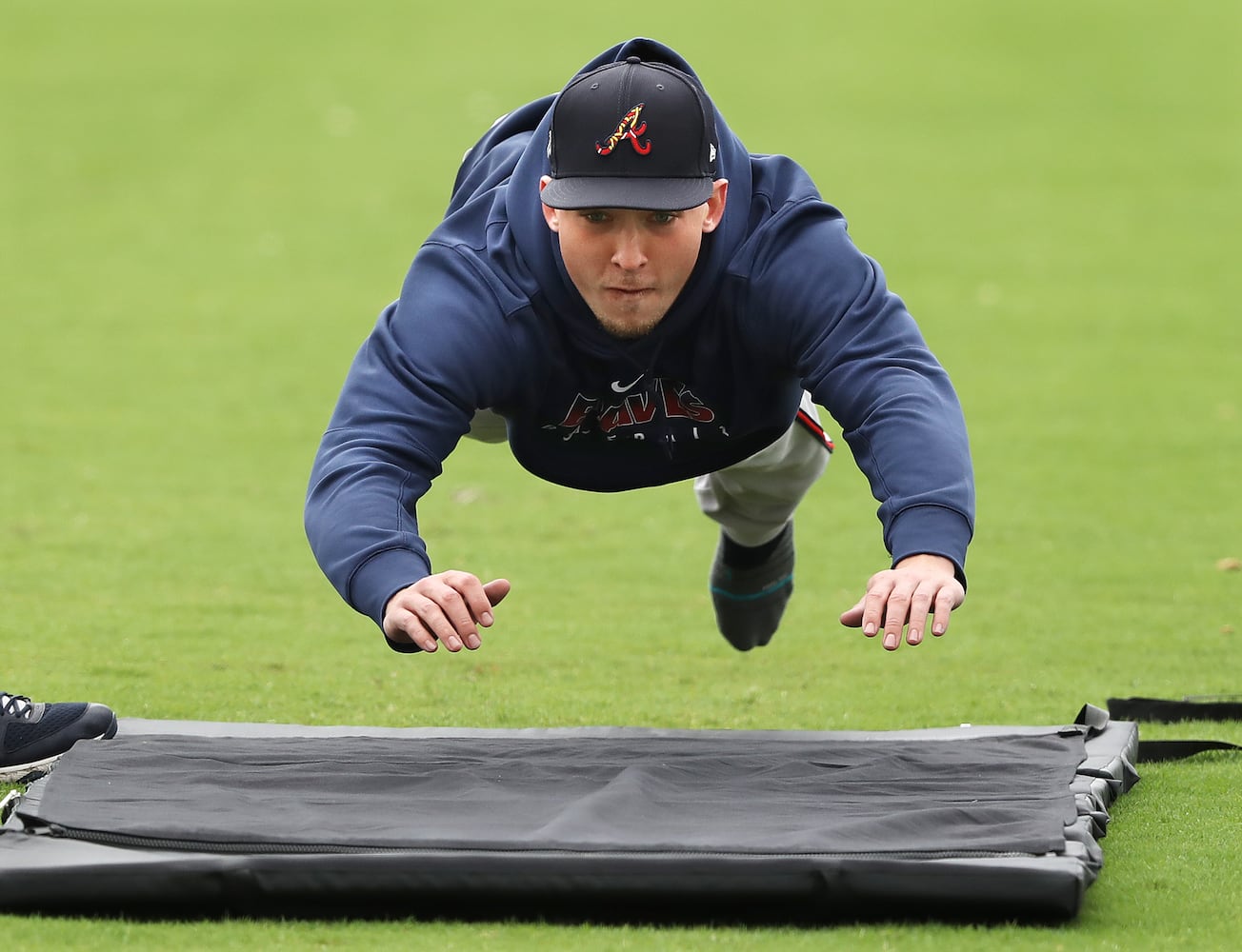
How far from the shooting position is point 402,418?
396 cm

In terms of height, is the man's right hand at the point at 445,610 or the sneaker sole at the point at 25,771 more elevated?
the man's right hand at the point at 445,610

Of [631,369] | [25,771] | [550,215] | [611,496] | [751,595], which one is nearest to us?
[550,215]

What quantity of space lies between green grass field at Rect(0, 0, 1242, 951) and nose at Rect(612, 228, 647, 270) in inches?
56.2

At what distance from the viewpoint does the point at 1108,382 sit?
10.9 metres

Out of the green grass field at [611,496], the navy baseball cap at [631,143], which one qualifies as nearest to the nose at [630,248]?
the navy baseball cap at [631,143]

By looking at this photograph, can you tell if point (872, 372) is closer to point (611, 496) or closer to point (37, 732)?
point (37, 732)

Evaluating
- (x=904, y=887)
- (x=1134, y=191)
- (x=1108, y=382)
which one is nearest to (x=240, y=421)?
(x=1108, y=382)

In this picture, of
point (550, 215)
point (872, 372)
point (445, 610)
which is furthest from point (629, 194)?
point (445, 610)

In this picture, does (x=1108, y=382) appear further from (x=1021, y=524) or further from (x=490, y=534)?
(x=490, y=534)

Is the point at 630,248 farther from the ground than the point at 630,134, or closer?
closer

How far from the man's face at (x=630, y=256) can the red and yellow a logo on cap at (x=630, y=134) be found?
13 cm

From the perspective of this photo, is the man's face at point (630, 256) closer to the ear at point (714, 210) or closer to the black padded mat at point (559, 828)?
the ear at point (714, 210)

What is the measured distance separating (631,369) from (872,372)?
0.57m

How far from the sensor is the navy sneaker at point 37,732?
4.39m
